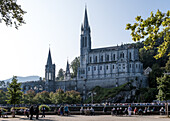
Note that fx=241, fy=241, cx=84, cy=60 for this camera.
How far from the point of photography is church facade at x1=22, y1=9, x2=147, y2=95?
9019 cm

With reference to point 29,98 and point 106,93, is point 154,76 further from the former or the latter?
point 29,98

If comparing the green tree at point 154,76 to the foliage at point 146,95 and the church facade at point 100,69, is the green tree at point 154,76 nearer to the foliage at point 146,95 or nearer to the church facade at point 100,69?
the church facade at point 100,69

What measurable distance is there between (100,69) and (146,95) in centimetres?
2898

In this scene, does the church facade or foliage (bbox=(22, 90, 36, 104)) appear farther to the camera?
the church facade

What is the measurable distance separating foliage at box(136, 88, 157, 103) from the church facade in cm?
646

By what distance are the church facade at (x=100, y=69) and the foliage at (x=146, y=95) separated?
646 centimetres

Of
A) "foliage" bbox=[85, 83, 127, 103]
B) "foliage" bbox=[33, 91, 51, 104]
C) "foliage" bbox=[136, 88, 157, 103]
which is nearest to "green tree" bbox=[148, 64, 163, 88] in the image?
"foliage" bbox=[136, 88, 157, 103]

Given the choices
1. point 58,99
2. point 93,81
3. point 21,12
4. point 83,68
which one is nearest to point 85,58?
point 83,68

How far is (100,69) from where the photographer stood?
326ft

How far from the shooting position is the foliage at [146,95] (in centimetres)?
7275

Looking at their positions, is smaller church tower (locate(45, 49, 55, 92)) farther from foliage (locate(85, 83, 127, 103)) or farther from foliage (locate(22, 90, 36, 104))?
foliage (locate(85, 83, 127, 103))

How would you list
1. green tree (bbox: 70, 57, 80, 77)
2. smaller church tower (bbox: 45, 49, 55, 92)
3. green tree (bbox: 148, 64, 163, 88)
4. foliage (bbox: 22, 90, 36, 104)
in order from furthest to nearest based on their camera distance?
green tree (bbox: 70, 57, 80, 77) < smaller church tower (bbox: 45, 49, 55, 92) < foliage (bbox: 22, 90, 36, 104) < green tree (bbox: 148, 64, 163, 88)

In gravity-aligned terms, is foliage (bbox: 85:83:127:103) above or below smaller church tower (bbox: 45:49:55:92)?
below

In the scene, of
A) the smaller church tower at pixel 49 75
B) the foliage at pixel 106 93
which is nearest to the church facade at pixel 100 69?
the smaller church tower at pixel 49 75
